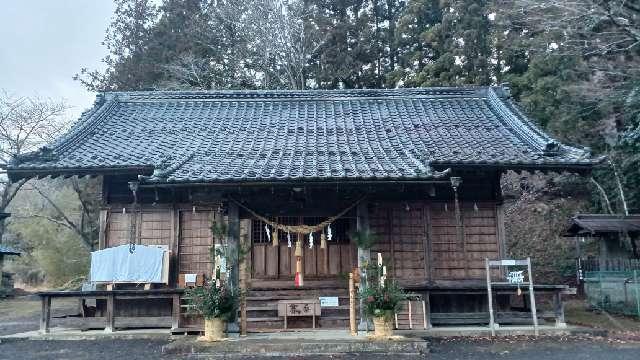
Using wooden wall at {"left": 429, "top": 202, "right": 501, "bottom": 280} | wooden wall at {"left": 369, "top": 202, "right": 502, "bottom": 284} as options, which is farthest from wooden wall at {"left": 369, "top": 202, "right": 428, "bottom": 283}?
wooden wall at {"left": 429, "top": 202, "right": 501, "bottom": 280}

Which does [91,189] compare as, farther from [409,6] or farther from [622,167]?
[622,167]

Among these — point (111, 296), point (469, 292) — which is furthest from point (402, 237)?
point (111, 296)

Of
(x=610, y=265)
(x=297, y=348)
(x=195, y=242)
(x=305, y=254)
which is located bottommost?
(x=297, y=348)

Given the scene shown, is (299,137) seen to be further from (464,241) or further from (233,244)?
(464,241)

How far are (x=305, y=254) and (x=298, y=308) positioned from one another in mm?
1323

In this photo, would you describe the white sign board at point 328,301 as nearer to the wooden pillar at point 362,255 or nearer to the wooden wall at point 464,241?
the wooden pillar at point 362,255

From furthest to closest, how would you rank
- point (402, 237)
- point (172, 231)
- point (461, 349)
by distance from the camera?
point (172, 231) < point (402, 237) < point (461, 349)

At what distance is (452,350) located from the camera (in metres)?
8.98

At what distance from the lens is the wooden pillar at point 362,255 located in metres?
9.94

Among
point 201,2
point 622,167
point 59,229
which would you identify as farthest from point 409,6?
point 59,229

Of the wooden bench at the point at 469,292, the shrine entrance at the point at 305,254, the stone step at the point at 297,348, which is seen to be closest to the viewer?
the stone step at the point at 297,348

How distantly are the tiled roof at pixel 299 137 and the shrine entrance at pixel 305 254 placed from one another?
5.55 ft

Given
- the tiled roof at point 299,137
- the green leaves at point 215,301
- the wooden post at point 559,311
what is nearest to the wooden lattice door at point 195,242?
the tiled roof at point 299,137

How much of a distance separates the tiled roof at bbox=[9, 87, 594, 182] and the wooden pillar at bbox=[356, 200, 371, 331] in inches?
35.4
